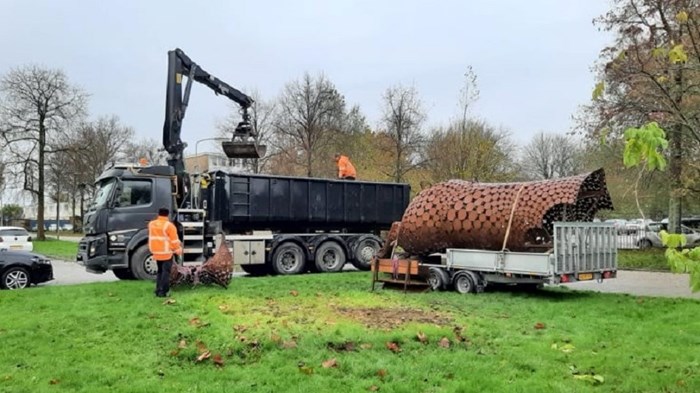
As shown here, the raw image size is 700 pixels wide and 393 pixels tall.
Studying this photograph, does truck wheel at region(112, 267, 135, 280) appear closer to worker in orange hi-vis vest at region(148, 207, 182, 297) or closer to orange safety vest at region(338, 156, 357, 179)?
worker in orange hi-vis vest at region(148, 207, 182, 297)

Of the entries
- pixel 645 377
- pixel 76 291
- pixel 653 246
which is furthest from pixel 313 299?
pixel 653 246

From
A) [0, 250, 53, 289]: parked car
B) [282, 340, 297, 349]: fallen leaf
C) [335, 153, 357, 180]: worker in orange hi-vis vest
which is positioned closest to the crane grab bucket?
[335, 153, 357, 180]: worker in orange hi-vis vest

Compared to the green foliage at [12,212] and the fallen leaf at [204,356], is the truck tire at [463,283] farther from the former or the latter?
the green foliage at [12,212]

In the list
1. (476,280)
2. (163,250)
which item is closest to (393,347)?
(163,250)

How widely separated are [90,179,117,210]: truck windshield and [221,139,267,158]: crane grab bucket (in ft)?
11.8

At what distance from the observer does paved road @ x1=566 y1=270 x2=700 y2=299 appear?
1386 centimetres

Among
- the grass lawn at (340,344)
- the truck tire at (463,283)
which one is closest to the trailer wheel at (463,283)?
the truck tire at (463,283)

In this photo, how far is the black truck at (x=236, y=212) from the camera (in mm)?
14844

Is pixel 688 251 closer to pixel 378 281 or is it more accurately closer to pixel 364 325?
pixel 364 325

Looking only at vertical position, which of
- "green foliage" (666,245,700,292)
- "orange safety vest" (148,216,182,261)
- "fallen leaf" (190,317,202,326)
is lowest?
"fallen leaf" (190,317,202,326)

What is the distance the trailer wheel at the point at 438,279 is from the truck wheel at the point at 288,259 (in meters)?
5.42

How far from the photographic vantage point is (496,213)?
43.5ft

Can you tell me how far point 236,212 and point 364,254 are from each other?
428 centimetres

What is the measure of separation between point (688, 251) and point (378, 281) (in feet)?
36.7
